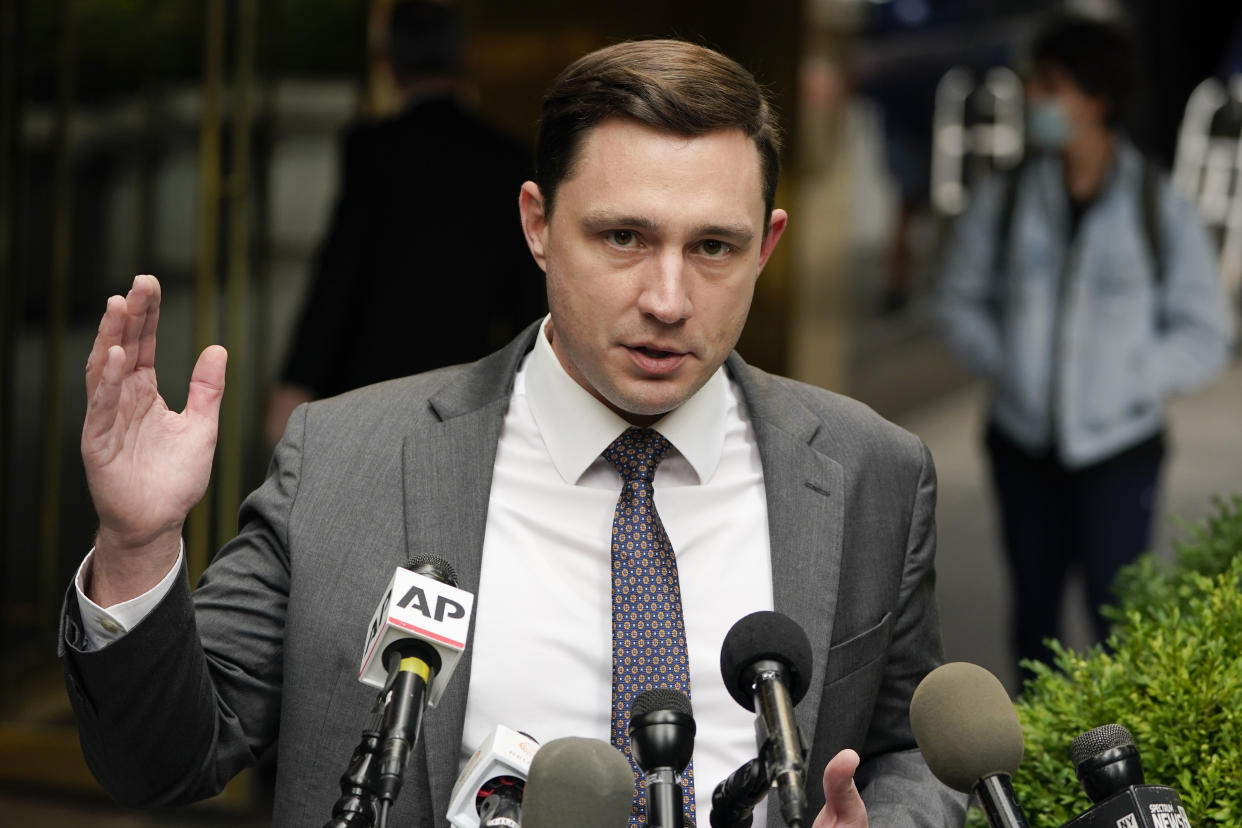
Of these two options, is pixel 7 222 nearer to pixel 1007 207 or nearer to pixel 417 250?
pixel 417 250

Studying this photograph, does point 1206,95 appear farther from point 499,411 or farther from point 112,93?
point 499,411

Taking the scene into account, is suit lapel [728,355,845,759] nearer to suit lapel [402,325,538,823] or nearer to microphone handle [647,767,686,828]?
suit lapel [402,325,538,823]

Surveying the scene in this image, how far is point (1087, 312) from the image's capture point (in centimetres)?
505

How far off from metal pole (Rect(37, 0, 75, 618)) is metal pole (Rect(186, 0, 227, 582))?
449mm

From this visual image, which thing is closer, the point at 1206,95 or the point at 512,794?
the point at 512,794

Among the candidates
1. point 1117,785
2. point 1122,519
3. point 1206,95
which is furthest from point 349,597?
point 1206,95

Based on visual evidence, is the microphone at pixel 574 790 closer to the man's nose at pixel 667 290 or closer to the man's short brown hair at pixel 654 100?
the man's nose at pixel 667 290

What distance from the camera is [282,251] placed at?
5.48 meters

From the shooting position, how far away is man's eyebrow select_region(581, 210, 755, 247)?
2148mm

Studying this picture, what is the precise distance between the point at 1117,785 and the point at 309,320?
10.8 feet

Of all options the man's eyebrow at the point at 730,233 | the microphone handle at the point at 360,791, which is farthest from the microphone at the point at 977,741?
the man's eyebrow at the point at 730,233

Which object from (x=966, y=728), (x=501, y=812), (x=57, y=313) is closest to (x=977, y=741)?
(x=966, y=728)

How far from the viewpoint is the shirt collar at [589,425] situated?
2330 mm

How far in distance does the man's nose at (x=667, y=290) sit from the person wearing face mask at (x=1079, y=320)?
3071 mm
